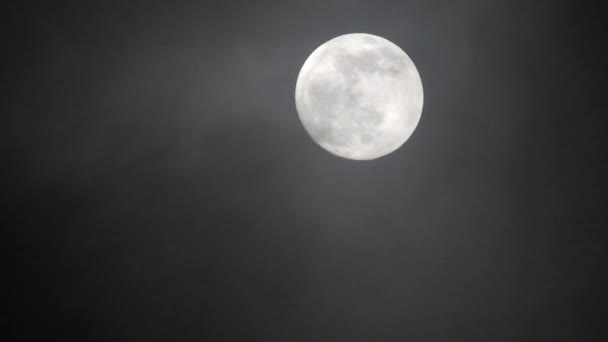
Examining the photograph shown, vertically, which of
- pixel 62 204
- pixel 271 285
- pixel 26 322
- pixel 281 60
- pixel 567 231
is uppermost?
pixel 281 60

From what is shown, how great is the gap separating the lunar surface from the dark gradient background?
10.9 inches

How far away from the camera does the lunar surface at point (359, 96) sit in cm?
223

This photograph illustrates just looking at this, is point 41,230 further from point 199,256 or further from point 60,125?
point 199,256

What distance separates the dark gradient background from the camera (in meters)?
2.49

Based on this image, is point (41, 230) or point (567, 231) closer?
point (41, 230)

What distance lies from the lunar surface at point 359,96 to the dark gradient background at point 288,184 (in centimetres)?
28

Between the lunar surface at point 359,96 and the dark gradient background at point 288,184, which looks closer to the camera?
the lunar surface at point 359,96

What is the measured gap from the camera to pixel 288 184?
2645mm

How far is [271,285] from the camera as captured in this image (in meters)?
2.67

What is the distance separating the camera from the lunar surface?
223 cm

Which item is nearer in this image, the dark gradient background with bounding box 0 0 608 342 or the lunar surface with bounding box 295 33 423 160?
the lunar surface with bounding box 295 33 423 160

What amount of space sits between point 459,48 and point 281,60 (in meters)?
0.96

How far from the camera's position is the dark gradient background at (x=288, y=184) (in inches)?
98.0

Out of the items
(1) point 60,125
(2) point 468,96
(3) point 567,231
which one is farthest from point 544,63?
(1) point 60,125
